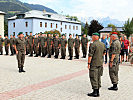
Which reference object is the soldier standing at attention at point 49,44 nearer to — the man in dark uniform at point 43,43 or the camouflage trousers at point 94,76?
the man in dark uniform at point 43,43

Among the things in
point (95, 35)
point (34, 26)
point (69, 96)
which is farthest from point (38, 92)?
point (34, 26)

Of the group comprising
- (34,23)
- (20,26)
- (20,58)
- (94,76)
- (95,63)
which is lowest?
(94,76)

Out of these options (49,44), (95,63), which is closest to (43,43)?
(49,44)

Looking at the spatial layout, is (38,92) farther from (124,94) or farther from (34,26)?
(34,26)

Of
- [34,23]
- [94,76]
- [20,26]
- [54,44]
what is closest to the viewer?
[94,76]

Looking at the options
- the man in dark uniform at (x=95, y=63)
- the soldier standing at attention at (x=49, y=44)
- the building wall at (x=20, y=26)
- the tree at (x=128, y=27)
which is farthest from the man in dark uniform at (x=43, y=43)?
the tree at (x=128, y=27)

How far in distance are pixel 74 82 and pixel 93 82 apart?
1895mm

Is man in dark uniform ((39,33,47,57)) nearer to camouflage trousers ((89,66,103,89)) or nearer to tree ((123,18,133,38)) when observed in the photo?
camouflage trousers ((89,66,103,89))

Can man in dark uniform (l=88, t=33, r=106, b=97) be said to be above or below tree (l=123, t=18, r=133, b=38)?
below

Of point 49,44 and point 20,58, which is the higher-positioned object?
point 49,44

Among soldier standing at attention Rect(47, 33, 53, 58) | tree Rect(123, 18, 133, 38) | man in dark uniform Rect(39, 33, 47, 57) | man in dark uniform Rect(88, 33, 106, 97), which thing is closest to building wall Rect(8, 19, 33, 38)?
tree Rect(123, 18, 133, 38)

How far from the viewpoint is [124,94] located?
604 cm

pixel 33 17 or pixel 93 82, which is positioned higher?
pixel 33 17

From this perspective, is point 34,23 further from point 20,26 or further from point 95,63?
point 95,63
